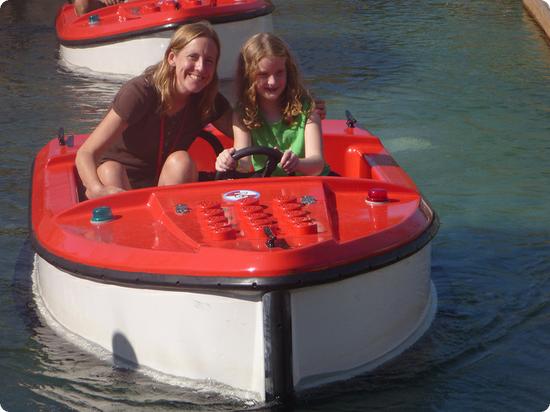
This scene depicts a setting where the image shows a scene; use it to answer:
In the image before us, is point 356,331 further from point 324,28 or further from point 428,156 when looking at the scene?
point 324,28

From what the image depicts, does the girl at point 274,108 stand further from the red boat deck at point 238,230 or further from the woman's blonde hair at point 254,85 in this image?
the red boat deck at point 238,230

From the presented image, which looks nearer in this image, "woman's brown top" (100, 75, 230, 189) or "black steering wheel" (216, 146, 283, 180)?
"black steering wheel" (216, 146, 283, 180)

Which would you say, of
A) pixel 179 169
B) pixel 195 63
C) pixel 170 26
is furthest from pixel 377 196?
pixel 170 26

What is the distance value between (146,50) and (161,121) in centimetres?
427

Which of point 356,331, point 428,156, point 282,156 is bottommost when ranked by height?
point 428,156

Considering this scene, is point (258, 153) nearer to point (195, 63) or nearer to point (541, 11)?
point (195, 63)

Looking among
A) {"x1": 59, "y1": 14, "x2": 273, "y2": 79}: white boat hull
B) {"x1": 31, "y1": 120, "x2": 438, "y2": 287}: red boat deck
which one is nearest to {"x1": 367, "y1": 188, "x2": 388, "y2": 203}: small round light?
{"x1": 31, "y1": 120, "x2": 438, "y2": 287}: red boat deck

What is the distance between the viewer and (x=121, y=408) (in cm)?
356

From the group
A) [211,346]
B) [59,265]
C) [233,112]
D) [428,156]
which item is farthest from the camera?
[428,156]

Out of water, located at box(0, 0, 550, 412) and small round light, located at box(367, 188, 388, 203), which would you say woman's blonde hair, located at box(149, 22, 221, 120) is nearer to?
small round light, located at box(367, 188, 388, 203)

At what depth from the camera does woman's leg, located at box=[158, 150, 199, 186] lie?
14.0ft

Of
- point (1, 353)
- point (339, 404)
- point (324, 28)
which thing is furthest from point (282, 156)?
point (324, 28)

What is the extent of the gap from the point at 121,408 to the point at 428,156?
371 centimetres

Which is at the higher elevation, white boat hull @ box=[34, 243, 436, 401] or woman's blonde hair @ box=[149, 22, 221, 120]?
woman's blonde hair @ box=[149, 22, 221, 120]
